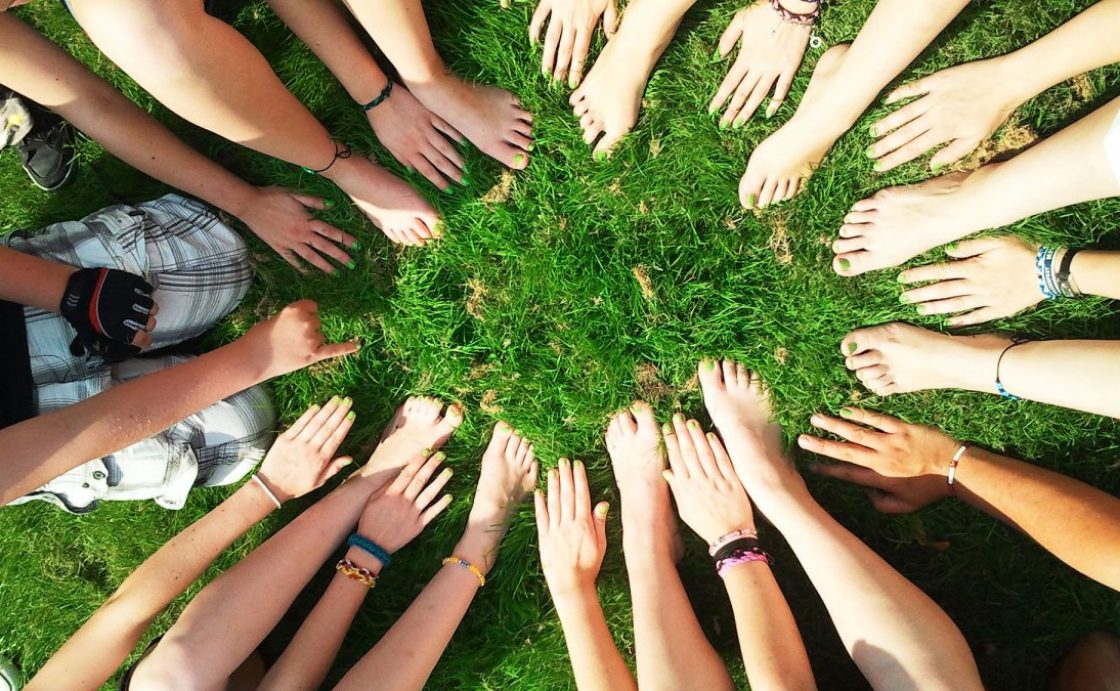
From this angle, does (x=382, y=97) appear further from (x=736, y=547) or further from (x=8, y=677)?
(x=8, y=677)

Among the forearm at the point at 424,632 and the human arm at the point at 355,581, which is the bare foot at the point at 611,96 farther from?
the forearm at the point at 424,632

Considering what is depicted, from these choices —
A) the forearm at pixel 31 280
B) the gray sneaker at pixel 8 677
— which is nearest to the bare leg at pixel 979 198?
the forearm at pixel 31 280

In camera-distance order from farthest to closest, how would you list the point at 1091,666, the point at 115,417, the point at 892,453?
the point at 892,453, the point at 1091,666, the point at 115,417

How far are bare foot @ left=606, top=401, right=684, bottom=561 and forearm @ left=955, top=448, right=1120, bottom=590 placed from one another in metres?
0.90

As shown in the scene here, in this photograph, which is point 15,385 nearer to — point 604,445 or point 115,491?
point 115,491

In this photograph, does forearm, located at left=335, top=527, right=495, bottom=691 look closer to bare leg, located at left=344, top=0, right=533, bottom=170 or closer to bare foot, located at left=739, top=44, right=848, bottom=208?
bare leg, located at left=344, top=0, right=533, bottom=170

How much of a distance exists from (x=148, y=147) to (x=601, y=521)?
71.8 inches

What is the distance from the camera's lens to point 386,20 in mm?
2031

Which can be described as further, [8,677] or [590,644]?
[8,677]

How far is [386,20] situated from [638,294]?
1077 mm

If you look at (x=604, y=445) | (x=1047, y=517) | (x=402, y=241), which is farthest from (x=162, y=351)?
(x=1047, y=517)

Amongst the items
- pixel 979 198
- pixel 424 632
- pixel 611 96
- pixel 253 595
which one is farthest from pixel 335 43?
pixel 979 198

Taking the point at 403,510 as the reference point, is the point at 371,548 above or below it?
below

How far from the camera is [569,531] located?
7.83 feet
